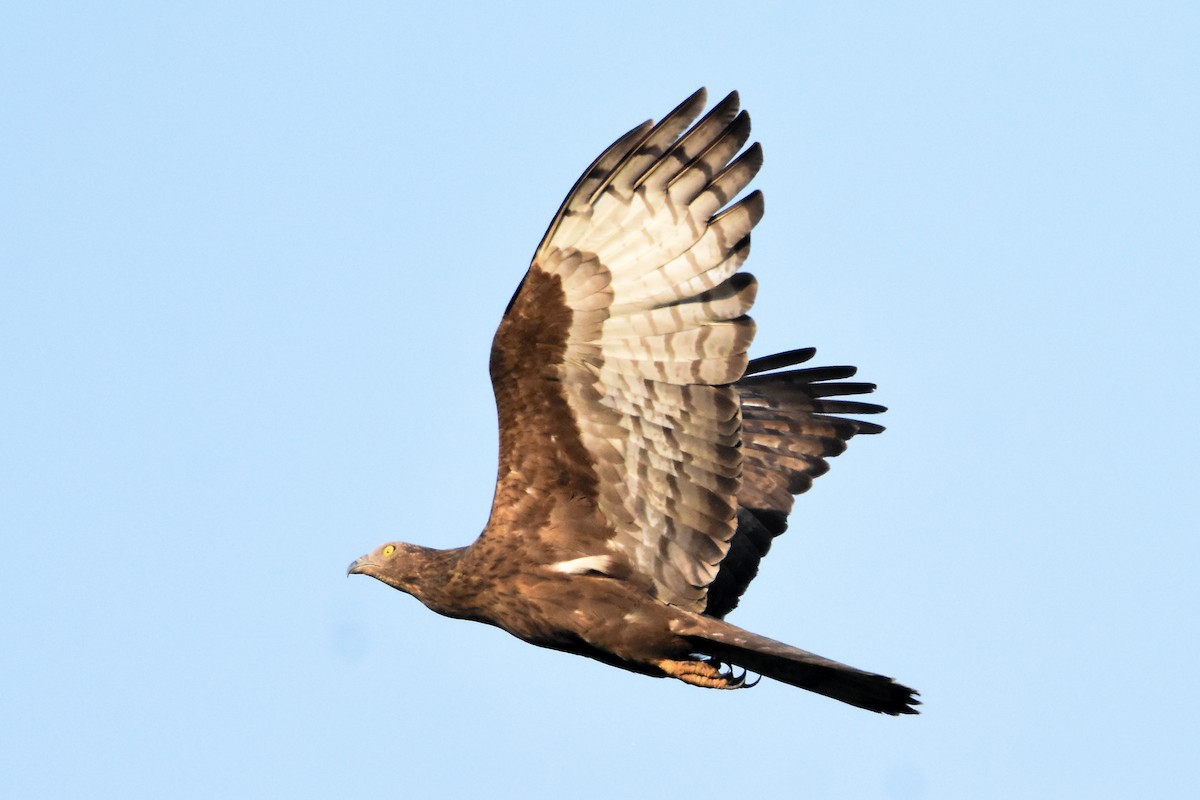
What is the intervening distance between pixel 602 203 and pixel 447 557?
2.41 m

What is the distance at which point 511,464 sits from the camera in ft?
32.7

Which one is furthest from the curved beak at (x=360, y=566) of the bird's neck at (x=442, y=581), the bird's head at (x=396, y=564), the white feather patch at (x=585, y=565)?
the white feather patch at (x=585, y=565)

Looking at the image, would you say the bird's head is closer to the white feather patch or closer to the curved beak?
the curved beak

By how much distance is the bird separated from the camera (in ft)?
30.8

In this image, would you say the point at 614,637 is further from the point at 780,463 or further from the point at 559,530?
the point at 780,463

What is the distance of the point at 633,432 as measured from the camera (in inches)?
390

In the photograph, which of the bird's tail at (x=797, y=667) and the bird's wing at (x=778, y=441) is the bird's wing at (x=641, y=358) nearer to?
the bird's tail at (x=797, y=667)

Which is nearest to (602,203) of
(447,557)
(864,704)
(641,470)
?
(641,470)

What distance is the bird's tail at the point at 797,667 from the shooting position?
368 inches

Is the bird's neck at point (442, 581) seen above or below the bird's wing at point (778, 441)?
below

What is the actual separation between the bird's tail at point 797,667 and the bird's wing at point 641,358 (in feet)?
1.31

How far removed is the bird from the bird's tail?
2cm

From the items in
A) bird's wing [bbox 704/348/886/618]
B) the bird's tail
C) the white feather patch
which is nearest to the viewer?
the bird's tail

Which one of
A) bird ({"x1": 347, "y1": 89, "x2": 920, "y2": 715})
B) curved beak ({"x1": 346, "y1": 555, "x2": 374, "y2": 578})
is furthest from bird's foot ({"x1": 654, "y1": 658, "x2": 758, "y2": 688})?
curved beak ({"x1": 346, "y1": 555, "x2": 374, "y2": 578})
